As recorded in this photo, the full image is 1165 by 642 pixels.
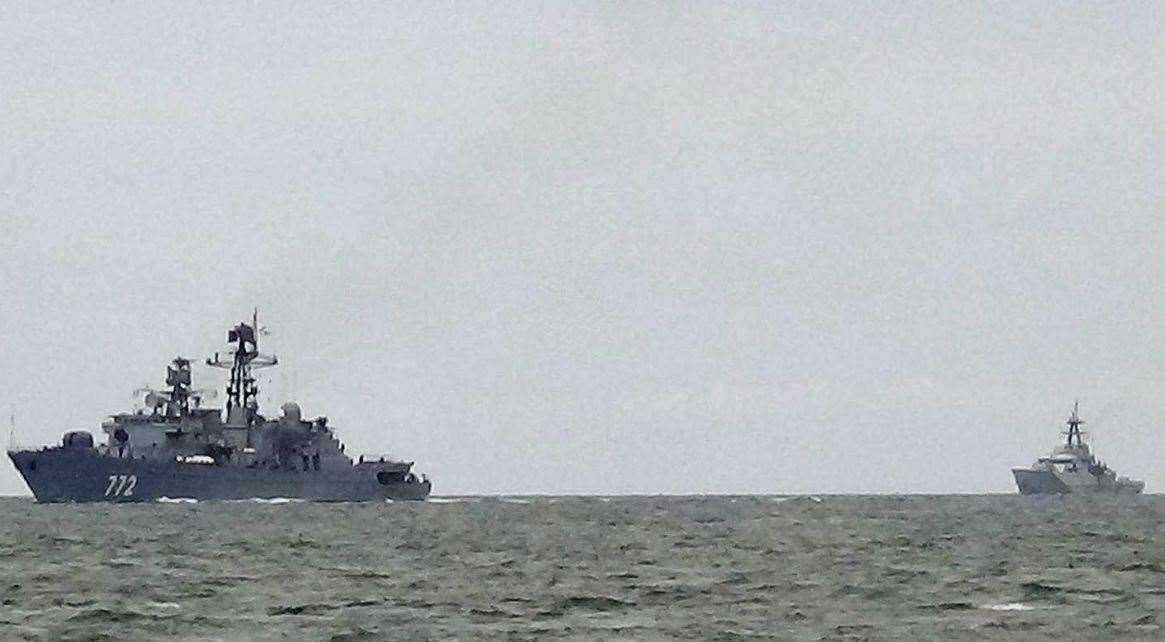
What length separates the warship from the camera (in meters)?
146

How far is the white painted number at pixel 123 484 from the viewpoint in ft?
479

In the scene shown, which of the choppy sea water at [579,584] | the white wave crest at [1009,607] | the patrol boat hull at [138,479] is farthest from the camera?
the patrol boat hull at [138,479]

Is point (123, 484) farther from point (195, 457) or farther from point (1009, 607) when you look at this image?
point (1009, 607)

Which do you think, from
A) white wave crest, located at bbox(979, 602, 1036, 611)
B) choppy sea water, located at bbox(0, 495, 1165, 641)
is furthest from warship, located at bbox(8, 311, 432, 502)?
white wave crest, located at bbox(979, 602, 1036, 611)

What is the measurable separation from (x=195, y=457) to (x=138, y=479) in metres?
4.86

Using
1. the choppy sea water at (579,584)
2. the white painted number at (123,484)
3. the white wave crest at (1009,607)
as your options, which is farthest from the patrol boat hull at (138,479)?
the white wave crest at (1009,607)

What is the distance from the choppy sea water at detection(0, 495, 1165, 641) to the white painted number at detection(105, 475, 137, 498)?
53.2 m

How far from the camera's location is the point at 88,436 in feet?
483

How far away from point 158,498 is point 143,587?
99.5 m

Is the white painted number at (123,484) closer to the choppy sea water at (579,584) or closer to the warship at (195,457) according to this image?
the warship at (195,457)

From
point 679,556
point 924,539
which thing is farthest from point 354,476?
point 679,556

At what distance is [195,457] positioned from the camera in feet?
486

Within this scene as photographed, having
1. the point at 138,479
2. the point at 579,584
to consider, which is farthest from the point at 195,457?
the point at 579,584

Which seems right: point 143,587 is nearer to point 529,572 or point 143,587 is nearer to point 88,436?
point 529,572
